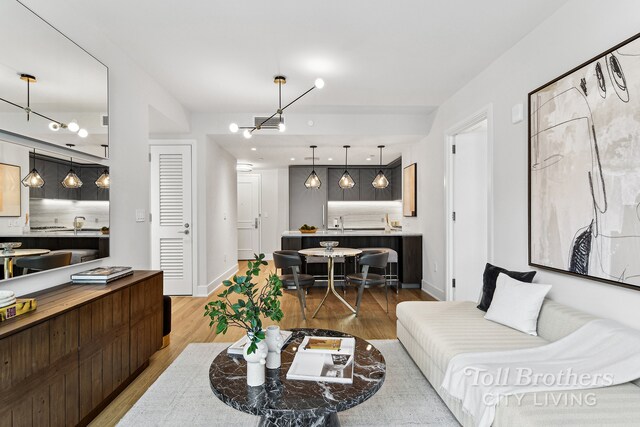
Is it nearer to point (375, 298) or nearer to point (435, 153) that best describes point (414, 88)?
point (435, 153)

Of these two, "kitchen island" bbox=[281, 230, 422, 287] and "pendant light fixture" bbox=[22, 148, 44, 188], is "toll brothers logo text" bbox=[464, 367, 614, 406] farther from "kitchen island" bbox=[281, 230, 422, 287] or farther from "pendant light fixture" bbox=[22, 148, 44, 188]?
"kitchen island" bbox=[281, 230, 422, 287]

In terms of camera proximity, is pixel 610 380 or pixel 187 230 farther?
pixel 187 230

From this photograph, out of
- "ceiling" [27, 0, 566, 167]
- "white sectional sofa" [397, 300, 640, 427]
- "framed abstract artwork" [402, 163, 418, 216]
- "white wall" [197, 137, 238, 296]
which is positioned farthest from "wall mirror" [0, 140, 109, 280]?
"framed abstract artwork" [402, 163, 418, 216]

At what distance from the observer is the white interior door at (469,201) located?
4.37 meters

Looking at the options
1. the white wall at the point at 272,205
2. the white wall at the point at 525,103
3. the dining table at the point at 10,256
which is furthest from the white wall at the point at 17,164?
the white wall at the point at 272,205

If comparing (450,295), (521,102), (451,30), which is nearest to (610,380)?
(521,102)

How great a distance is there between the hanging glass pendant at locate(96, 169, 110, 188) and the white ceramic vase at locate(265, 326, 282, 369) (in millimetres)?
1917

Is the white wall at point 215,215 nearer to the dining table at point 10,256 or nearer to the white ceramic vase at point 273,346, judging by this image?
the dining table at point 10,256

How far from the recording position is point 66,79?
235 cm

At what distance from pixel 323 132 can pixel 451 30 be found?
2.54 meters

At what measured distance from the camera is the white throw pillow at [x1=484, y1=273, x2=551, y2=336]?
233 cm

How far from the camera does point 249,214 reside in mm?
8930

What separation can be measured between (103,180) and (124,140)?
1.68ft

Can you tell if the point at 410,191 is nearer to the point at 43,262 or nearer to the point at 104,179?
the point at 104,179
